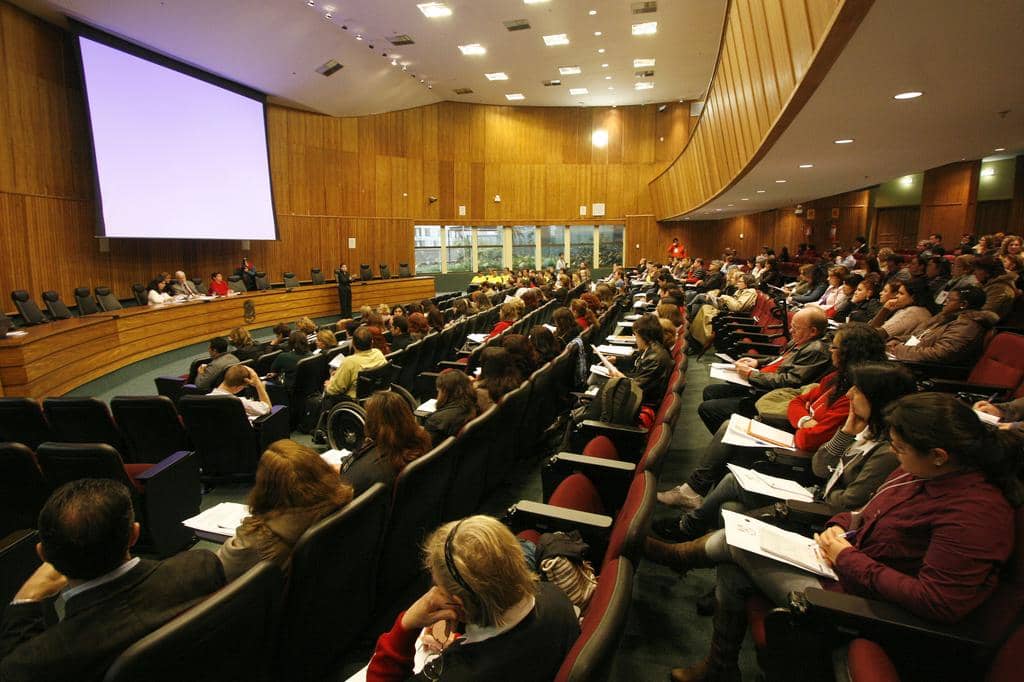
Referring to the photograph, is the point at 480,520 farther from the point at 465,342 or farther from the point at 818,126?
the point at 465,342

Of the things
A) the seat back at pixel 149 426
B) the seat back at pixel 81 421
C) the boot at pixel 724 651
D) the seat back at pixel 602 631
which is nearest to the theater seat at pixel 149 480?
the seat back at pixel 149 426

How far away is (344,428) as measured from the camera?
13.0ft

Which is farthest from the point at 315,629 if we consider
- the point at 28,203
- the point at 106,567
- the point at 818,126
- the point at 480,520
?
the point at 28,203

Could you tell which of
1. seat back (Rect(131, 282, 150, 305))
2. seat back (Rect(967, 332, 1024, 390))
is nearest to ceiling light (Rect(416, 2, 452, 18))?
seat back (Rect(131, 282, 150, 305))

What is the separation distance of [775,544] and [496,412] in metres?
1.53

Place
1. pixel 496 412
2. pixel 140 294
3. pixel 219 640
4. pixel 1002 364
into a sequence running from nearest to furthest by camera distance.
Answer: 1. pixel 219 640
2. pixel 496 412
3. pixel 1002 364
4. pixel 140 294

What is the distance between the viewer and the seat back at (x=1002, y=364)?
3.29 metres

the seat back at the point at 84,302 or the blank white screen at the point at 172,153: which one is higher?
the blank white screen at the point at 172,153

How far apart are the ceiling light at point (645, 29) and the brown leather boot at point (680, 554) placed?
1267 cm

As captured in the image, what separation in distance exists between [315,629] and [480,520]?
3.21 ft

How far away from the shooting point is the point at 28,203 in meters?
7.95

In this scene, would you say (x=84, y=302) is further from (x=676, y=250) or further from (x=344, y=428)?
(x=676, y=250)

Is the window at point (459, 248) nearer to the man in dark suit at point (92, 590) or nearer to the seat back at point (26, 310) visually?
the seat back at point (26, 310)

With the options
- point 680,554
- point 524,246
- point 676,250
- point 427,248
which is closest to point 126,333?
point 680,554
